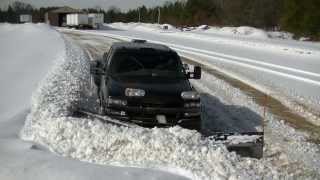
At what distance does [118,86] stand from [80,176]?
3.16 metres

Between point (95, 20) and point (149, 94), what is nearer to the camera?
point (149, 94)

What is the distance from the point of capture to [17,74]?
65.1 ft

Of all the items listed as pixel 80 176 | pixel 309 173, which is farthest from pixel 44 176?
pixel 309 173

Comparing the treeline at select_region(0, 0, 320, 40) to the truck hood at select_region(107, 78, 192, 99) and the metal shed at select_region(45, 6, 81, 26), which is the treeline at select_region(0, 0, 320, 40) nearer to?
the metal shed at select_region(45, 6, 81, 26)

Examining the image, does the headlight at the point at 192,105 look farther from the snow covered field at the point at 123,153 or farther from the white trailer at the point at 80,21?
the white trailer at the point at 80,21

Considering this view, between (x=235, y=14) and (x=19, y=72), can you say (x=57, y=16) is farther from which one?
(x=19, y=72)

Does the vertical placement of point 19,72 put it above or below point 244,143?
below

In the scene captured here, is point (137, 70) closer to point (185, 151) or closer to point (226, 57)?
point (185, 151)

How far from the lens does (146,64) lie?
34.4 ft

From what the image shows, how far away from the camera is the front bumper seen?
9141mm

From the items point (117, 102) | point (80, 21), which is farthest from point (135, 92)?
point (80, 21)

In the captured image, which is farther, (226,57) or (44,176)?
(226,57)

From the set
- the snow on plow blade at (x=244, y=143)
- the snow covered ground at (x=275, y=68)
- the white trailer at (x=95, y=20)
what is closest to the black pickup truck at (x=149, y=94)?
the snow on plow blade at (x=244, y=143)

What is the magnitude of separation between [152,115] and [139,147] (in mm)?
1531
